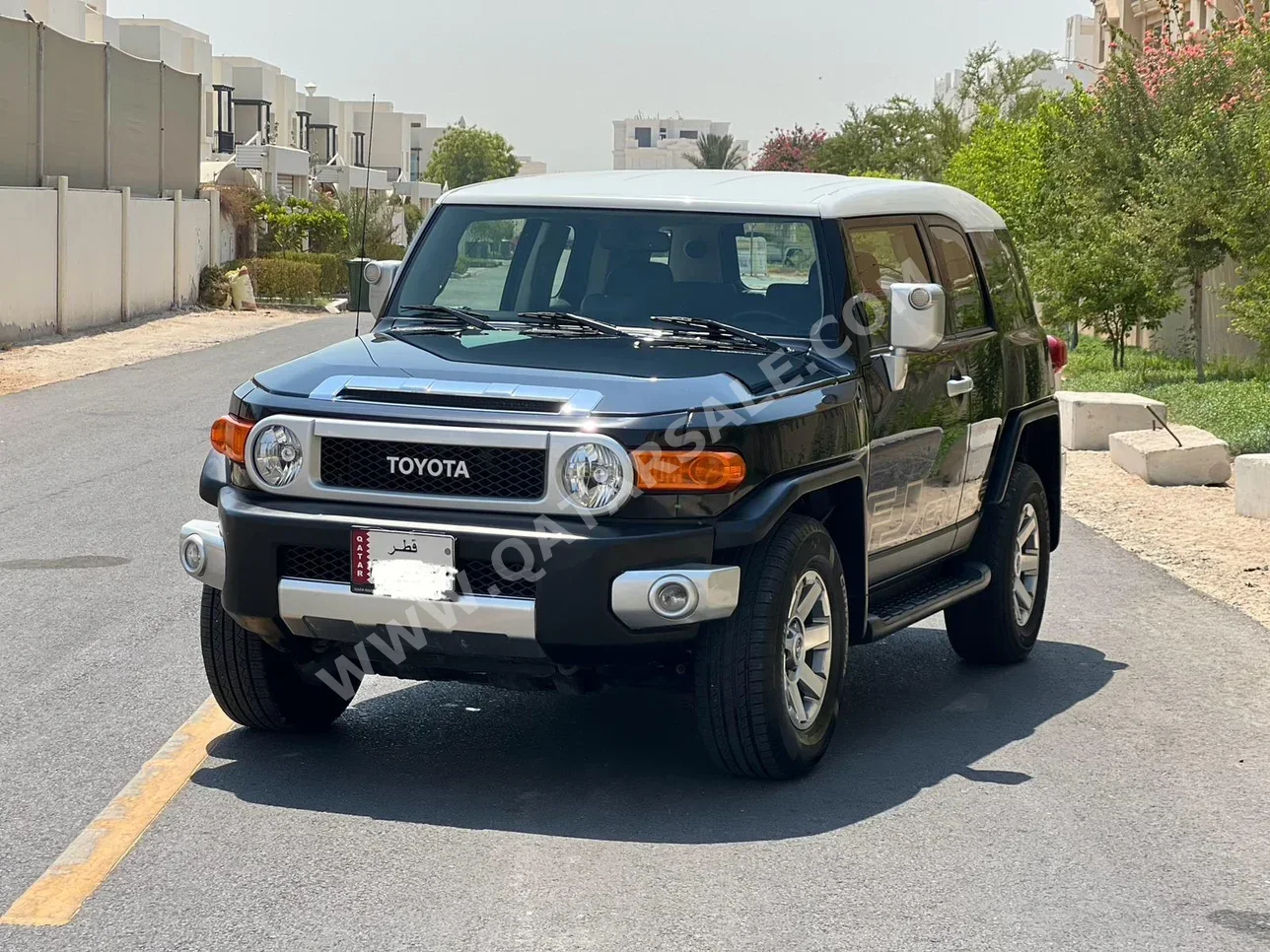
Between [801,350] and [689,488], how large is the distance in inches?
45.5

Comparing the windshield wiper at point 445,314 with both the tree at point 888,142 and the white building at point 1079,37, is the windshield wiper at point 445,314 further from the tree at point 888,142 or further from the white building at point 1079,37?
the white building at point 1079,37

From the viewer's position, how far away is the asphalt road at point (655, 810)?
190 inches

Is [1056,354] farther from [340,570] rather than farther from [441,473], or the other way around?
[340,570]

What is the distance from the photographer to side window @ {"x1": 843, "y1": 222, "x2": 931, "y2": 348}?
22.9ft

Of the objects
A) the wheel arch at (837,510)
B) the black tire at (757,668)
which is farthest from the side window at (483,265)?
the black tire at (757,668)

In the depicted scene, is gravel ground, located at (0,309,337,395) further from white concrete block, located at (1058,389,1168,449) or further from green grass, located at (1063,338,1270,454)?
green grass, located at (1063,338,1270,454)

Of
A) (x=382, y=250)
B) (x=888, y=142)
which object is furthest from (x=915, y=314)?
(x=888, y=142)

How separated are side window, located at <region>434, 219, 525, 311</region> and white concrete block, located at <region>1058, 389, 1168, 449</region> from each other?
11438 mm

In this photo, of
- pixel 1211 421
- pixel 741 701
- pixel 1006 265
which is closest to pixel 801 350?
pixel 741 701

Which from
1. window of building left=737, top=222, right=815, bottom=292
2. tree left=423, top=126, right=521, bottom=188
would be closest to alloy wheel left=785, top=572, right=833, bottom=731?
window of building left=737, top=222, right=815, bottom=292

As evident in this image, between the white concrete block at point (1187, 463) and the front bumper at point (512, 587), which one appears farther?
the white concrete block at point (1187, 463)

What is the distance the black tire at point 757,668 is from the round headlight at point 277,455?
1.39 metres

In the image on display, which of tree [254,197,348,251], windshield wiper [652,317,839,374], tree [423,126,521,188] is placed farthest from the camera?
tree [423,126,521,188]

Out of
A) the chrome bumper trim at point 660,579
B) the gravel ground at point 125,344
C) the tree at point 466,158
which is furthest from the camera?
the tree at point 466,158
